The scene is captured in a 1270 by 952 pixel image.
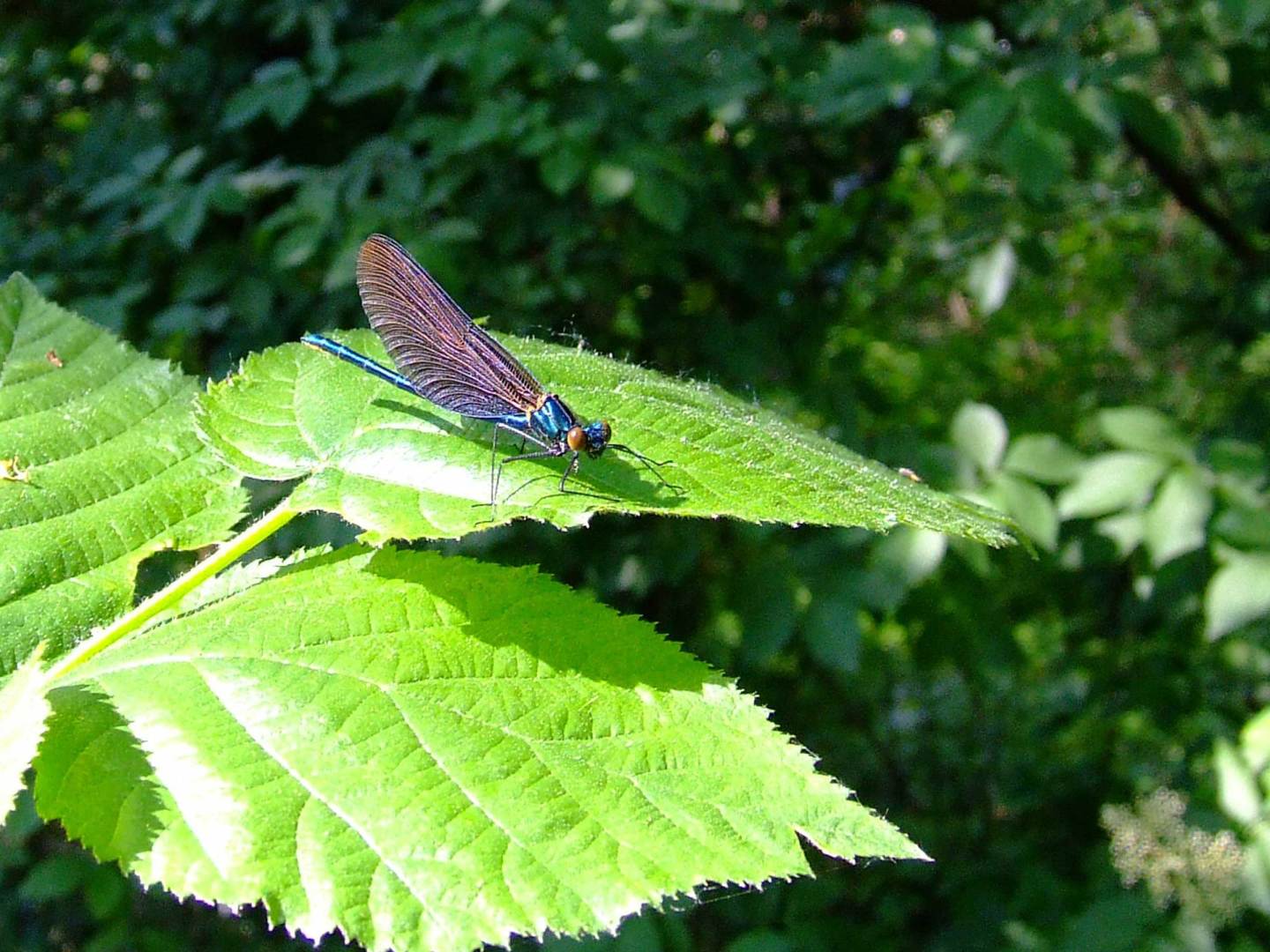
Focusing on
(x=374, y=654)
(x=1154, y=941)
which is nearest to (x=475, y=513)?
(x=374, y=654)

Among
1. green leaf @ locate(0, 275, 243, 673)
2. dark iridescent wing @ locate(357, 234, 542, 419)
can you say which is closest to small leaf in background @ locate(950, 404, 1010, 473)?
dark iridescent wing @ locate(357, 234, 542, 419)

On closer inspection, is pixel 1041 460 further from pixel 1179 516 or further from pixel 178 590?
pixel 178 590

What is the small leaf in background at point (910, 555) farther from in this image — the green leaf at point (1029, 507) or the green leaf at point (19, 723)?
the green leaf at point (19, 723)

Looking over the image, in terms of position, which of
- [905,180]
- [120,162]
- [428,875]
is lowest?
[905,180]

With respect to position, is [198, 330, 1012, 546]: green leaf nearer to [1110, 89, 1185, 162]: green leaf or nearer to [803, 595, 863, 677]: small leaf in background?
[803, 595, 863, 677]: small leaf in background

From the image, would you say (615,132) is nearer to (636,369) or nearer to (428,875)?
(636,369)

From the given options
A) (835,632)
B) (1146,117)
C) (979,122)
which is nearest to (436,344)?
(835,632)
